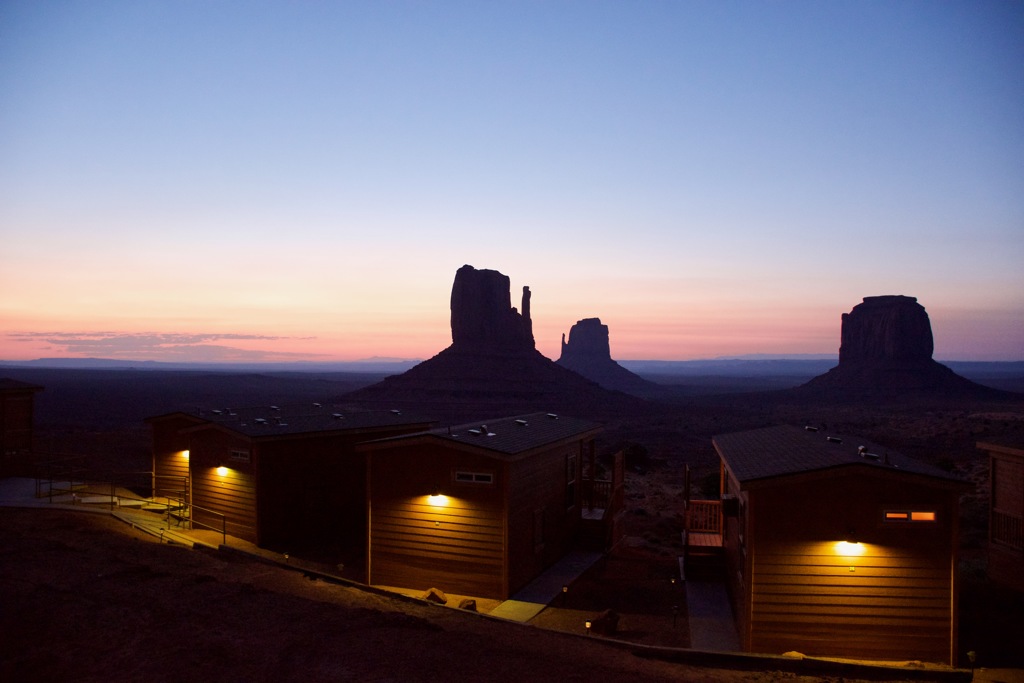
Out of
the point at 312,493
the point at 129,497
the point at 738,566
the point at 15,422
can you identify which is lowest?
the point at 129,497

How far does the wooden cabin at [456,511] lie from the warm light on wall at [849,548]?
6403 mm

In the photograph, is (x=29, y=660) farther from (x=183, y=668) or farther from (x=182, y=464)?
(x=182, y=464)

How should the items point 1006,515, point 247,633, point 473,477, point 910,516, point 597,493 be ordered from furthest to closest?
point 597,493
point 1006,515
point 473,477
point 910,516
point 247,633

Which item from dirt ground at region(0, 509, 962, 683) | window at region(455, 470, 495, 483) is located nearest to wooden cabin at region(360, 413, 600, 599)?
window at region(455, 470, 495, 483)

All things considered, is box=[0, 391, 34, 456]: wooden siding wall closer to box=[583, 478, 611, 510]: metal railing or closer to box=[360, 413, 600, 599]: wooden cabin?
box=[360, 413, 600, 599]: wooden cabin

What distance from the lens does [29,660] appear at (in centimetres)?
1060

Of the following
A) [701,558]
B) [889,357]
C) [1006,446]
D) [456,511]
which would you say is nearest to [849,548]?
[701,558]

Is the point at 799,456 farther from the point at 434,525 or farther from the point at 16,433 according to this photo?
the point at 16,433

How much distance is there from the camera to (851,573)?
487 inches

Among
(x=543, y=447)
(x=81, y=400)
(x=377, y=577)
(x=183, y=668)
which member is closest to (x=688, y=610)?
(x=543, y=447)

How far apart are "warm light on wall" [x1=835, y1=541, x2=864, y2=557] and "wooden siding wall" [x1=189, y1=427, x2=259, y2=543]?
14.1m

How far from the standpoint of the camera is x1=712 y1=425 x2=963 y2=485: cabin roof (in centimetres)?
1238

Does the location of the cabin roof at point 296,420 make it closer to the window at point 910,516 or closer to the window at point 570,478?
the window at point 570,478

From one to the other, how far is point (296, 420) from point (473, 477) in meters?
8.89
